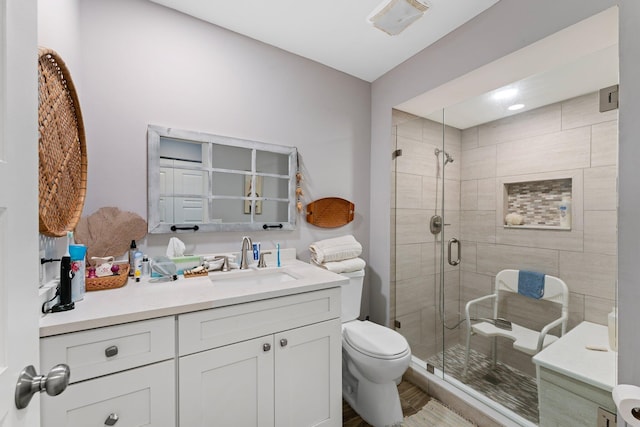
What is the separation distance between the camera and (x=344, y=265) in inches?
75.8

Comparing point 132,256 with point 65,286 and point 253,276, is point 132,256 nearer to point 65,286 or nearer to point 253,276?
point 65,286

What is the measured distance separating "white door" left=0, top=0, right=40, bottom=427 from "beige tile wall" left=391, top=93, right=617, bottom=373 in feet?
6.95

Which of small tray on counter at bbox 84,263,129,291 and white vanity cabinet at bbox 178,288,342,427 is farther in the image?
small tray on counter at bbox 84,263,129,291

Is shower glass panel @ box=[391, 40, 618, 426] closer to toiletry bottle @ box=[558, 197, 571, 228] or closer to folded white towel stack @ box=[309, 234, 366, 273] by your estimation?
toiletry bottle @ box=[558, 197, 571, 228]

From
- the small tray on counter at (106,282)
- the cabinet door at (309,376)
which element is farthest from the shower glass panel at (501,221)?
the small tray on counter at (106,282)

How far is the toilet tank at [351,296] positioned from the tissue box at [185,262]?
0.95 metres

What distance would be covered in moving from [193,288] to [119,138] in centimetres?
94

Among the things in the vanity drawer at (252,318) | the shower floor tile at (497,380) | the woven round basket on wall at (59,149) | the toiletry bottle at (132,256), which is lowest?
the shower floor tile at (497,380)

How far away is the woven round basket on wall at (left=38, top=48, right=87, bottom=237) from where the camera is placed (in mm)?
926

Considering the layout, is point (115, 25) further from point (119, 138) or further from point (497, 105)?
point (497, 105)

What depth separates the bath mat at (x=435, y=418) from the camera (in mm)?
1622

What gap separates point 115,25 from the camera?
1475mm

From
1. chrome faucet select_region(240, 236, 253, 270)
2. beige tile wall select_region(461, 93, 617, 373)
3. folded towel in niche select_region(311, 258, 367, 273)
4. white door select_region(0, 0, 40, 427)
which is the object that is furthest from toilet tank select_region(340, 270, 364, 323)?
white door select_region(0, 0, 40, 427)

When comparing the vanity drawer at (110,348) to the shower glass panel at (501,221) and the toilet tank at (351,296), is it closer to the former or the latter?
the toilet tank at (351,296)
